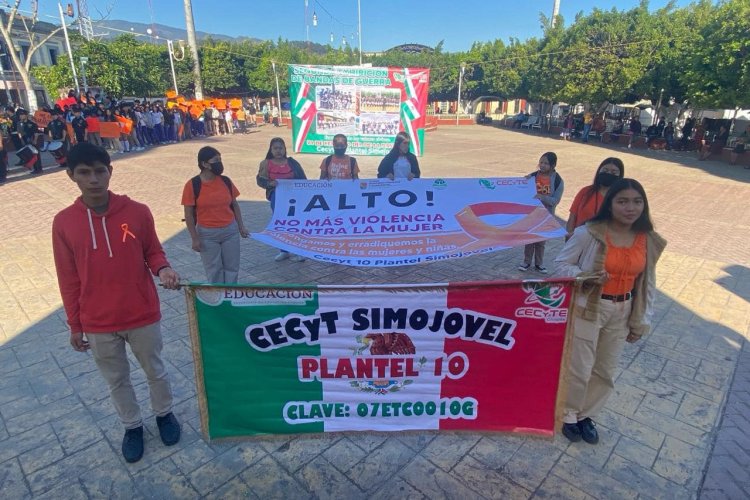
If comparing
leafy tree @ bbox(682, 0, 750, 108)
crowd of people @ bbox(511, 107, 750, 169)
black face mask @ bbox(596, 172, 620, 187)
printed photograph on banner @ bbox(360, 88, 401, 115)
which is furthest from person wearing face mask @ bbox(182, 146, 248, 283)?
crowd of people @ bbox(511, 107, 750, 169)

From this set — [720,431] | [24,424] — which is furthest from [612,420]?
[24,424]

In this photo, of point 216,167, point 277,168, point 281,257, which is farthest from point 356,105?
point 216,167

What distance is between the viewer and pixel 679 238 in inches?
322

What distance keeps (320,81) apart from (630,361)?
418 inches

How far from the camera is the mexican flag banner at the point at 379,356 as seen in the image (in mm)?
2725

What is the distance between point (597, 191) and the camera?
13.8 ft

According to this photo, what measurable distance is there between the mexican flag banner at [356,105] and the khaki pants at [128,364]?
1026 centimetres

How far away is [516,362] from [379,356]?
940 mm

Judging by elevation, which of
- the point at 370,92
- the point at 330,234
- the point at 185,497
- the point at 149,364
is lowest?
the point at 185,497

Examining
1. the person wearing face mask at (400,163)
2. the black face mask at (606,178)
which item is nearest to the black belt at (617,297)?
the black face mask at (606,178)

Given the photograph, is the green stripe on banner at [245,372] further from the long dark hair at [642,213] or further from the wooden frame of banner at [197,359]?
the long dark hair at [642,213]

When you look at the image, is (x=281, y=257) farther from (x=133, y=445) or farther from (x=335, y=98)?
(x=335, y=98)

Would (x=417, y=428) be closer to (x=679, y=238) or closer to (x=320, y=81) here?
(x=679, y=238)

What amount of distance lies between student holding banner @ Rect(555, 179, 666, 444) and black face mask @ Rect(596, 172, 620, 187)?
4.53ft
